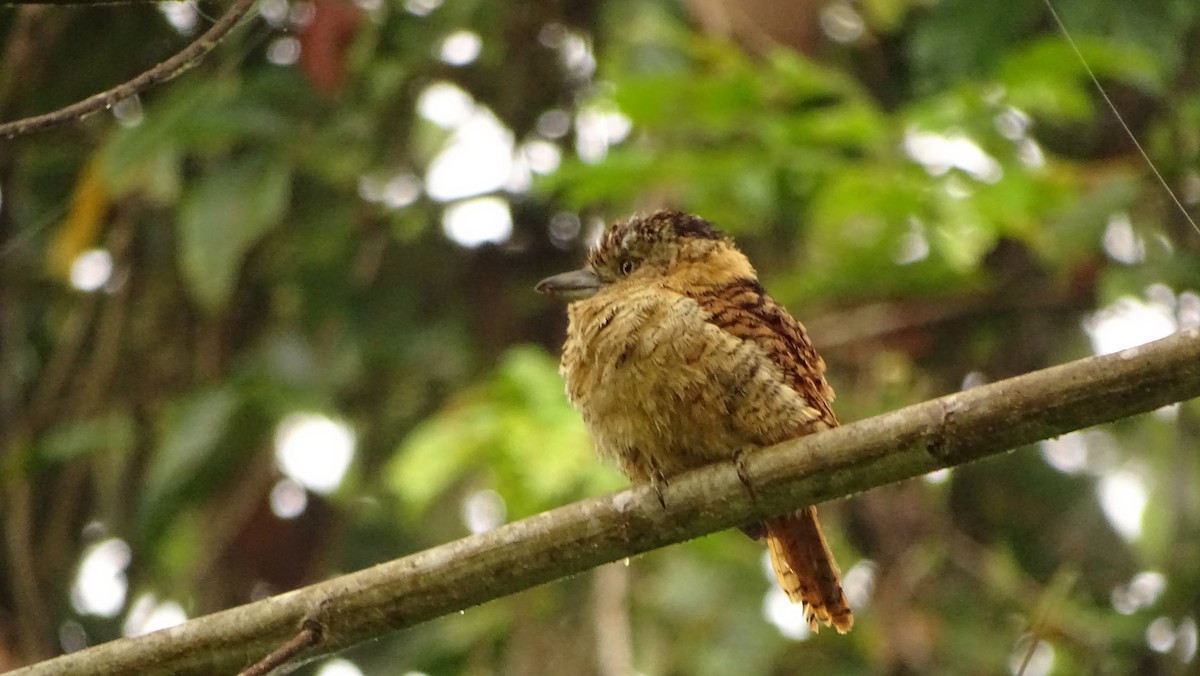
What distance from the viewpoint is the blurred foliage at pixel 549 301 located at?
10.1 feet

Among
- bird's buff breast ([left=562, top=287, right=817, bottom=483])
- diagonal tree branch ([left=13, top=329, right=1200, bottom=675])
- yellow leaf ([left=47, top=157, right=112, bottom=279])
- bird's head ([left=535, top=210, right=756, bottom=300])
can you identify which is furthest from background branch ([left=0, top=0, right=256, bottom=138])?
yellow leaf ([left=47, top=157, right=112, bottom=279])

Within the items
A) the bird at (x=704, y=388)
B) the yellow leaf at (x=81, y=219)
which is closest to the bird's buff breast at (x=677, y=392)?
the bird at (x=704, y=388)

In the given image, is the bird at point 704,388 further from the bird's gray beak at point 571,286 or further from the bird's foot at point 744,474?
the bird's gray beak at point 571,286

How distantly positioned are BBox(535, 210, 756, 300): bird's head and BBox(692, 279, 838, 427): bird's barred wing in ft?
0.91

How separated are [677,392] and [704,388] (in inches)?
1.6

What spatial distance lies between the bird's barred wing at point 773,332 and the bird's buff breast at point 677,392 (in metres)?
0.03

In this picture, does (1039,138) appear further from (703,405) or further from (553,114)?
(703,405)

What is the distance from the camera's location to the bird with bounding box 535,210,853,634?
2201 millimetres

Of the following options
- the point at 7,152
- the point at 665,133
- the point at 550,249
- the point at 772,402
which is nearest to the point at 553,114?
the point at 550,249

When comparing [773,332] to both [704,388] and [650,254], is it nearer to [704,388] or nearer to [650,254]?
[704,388]

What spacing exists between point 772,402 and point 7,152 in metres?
2.21

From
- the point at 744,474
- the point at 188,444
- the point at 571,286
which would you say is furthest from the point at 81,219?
the point at 744,474

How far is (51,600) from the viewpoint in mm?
3818

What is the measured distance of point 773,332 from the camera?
236cm
